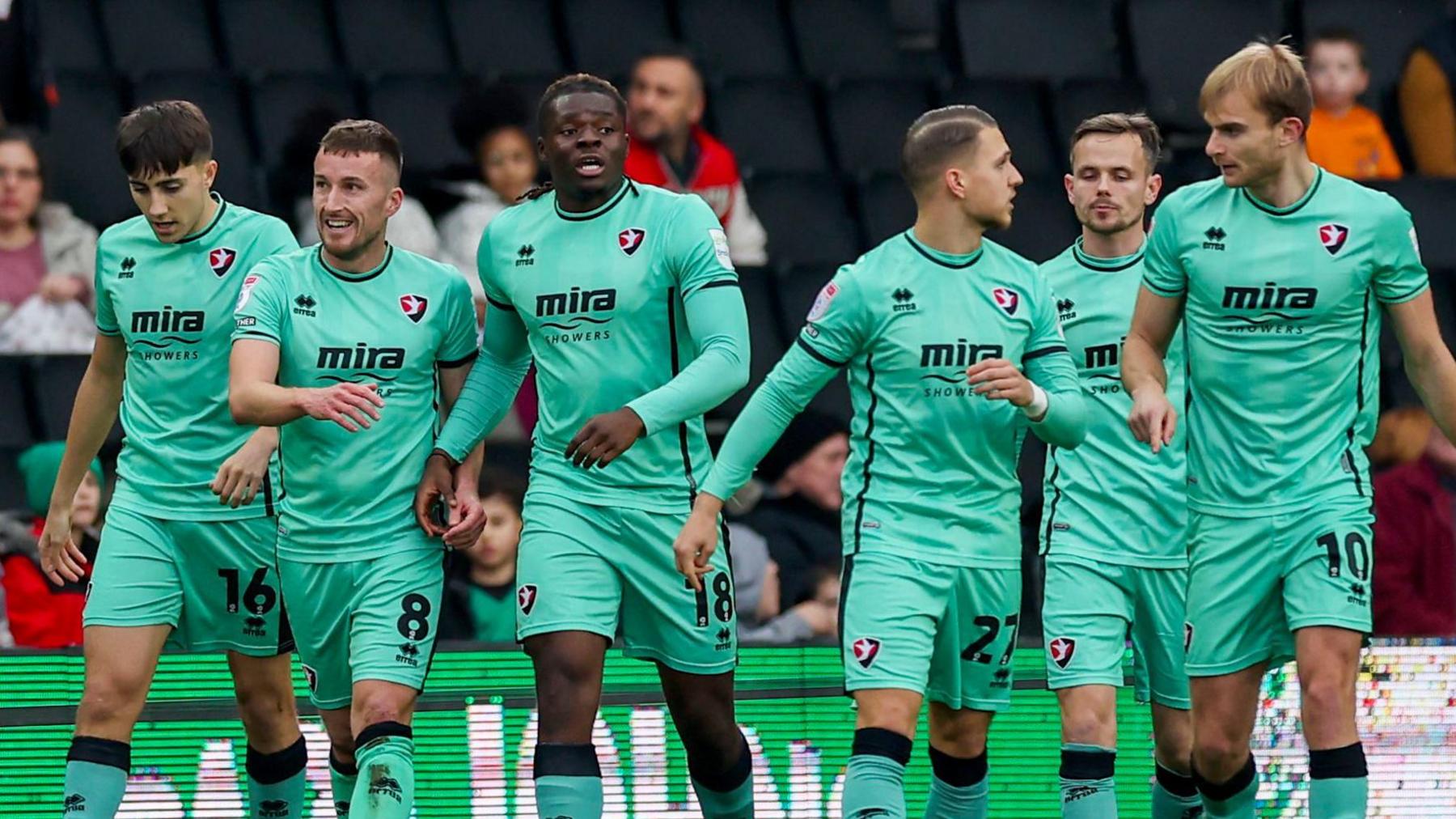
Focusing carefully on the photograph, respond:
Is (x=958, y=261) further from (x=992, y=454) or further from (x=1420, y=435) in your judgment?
(x=1420, y=435)

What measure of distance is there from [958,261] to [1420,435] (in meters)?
4.49

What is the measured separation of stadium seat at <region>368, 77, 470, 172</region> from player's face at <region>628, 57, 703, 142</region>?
1076mm

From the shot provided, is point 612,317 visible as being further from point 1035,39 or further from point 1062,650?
point 1035,39

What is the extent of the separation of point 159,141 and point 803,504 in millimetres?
3842

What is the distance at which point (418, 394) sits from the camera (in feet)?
24.4

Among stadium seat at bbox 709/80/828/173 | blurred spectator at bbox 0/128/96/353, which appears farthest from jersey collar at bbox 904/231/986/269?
stadium seat at bbox 709/80/828/173

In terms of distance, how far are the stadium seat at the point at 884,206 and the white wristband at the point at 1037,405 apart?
5.58 m

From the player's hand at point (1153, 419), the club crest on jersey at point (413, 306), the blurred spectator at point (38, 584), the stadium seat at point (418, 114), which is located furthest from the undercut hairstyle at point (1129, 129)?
the stadium seat at point (418, 114)

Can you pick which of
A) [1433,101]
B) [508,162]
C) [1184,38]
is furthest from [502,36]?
[1433,101]

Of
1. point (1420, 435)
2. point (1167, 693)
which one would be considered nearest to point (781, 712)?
point (1167, 693)

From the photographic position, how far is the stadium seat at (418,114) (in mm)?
12320

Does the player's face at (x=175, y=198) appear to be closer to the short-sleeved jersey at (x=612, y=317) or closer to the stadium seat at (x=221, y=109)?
the short-sleeved jersey at (x=612, y=317)

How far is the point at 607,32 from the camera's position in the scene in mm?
13352

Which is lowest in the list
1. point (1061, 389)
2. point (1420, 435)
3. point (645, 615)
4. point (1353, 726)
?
point (1353, 726)
